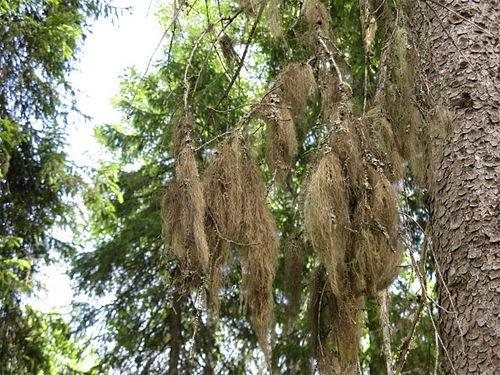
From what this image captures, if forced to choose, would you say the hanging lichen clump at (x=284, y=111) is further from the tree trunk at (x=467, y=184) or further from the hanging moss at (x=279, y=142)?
the tree trunk at (x=467, y=184)

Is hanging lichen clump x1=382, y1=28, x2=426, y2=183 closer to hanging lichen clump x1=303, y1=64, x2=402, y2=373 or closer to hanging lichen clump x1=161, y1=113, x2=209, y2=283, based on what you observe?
hanging lichen clump x1=303, y1=64, x2=402, y2=373

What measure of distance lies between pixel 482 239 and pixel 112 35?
21.0 ft

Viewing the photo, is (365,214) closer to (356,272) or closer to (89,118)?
(356,272)

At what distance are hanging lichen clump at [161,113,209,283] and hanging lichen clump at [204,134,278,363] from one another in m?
0.09

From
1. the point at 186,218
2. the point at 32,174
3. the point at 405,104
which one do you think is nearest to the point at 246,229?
the point at 186,218

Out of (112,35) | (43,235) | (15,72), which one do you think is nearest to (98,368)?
(43,235)

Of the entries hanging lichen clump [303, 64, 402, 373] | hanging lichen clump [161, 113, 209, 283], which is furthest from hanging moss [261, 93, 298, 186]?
hanging lichen clump [161, 113, 209, 283]

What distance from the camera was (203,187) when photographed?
2211 mm

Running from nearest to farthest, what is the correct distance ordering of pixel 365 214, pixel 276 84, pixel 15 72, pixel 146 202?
pixel 365 214 < pixel 276 84 < pixel 15 72 < pixel 146 202

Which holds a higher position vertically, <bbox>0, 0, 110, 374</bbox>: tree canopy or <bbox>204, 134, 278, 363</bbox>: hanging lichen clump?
<bbox>0, 0, 110, 374</bbox>: tree canopy

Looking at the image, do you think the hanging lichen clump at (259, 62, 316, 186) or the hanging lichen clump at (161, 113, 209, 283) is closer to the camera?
the hanging lichen clump at (161, 113, 209, 283)

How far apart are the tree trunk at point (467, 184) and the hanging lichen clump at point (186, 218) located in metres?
0.79

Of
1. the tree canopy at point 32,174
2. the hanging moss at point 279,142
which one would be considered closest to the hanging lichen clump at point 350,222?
the hanging moss at point 279,142

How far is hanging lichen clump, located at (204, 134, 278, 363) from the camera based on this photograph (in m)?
2.12
